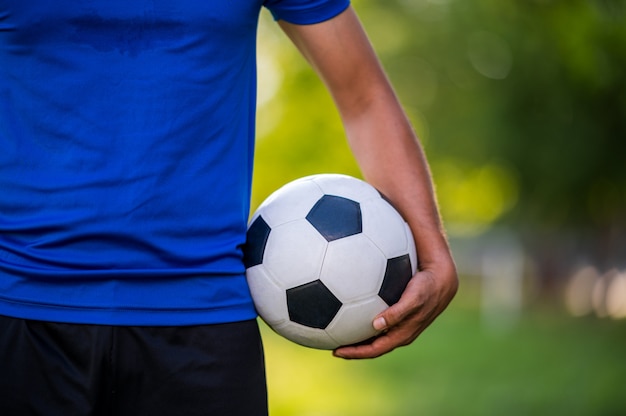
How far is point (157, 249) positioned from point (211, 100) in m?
Answer: 0.37

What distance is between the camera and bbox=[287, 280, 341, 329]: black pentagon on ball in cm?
243

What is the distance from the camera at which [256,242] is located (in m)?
2.42

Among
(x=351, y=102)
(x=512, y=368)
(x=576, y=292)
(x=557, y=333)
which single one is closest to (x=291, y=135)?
(x=576, y=292)

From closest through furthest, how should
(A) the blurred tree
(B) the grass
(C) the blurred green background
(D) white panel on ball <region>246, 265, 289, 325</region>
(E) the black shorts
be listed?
1. (E) the black shorts
2. (D) white panel on ball <region>246, 265, 289, 325</region>
3. (B) the grass
4. (C) the blurred green background
5. (A) the blurred tree

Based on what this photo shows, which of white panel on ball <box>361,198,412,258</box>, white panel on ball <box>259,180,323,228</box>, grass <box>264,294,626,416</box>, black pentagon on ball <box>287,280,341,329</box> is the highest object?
white panel on ball <box>259,180,323,228</box>

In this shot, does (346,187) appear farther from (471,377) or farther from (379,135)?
(471,377)

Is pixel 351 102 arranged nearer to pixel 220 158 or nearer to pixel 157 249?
pixel 220 158

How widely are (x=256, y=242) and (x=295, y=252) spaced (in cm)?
12

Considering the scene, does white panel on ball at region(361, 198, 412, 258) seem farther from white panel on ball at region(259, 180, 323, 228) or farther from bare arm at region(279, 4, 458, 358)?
white panel on ball at region(259, 180, 323, 228)

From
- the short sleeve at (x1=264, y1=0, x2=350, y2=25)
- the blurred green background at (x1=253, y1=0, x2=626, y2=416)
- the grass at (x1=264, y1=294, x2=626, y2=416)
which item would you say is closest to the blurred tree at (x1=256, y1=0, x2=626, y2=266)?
the blurred green background at (x1=253, y1=0, x2=626, y2=416)

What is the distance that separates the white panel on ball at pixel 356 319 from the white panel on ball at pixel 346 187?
0.31m

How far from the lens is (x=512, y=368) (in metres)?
10.6

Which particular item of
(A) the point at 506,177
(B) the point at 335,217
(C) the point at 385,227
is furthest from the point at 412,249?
(A) the point at 506,177

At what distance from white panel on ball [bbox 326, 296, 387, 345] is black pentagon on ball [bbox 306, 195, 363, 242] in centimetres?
19
